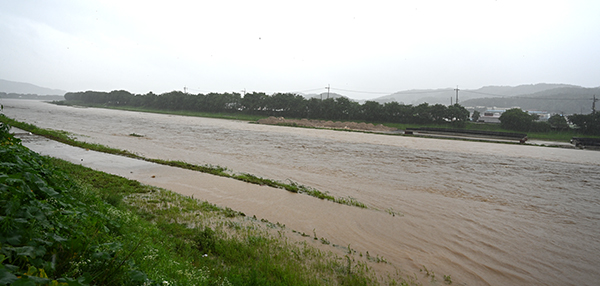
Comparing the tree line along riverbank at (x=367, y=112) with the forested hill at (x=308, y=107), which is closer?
the tree line along riverbank at (x=367, y=112)

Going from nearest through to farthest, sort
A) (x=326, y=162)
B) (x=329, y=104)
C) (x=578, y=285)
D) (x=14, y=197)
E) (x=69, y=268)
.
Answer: (x=69, y=268), (x=14, y=197), (x=578, y=285), (x=326, y=162), (x=329, y=104)

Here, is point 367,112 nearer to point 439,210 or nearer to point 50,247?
point 439,210

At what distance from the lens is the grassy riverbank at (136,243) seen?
2877mm

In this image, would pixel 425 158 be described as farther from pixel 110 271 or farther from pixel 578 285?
pixel 110 271

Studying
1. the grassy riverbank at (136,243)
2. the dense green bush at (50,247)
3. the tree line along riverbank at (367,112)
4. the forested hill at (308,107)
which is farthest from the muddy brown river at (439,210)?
the forested hill at (308,107)

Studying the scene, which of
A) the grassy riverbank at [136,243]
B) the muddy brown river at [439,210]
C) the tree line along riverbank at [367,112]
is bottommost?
the muddy brown river at [439,210]

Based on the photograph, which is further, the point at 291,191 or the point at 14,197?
the point at 291,191

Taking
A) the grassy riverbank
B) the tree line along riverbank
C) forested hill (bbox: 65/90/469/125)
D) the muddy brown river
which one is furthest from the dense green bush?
forested hill (bbox: 65/90/469/125)

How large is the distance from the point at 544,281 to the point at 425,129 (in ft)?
177

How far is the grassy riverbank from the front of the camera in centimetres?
288

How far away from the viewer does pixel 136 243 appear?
452cm

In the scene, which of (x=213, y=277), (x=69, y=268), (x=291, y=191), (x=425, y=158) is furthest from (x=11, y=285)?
(x=425, y=158)

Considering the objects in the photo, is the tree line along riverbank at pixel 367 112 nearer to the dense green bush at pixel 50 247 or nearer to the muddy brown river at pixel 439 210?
the muddy brown river at pixel 439 210

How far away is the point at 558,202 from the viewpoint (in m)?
13.0
